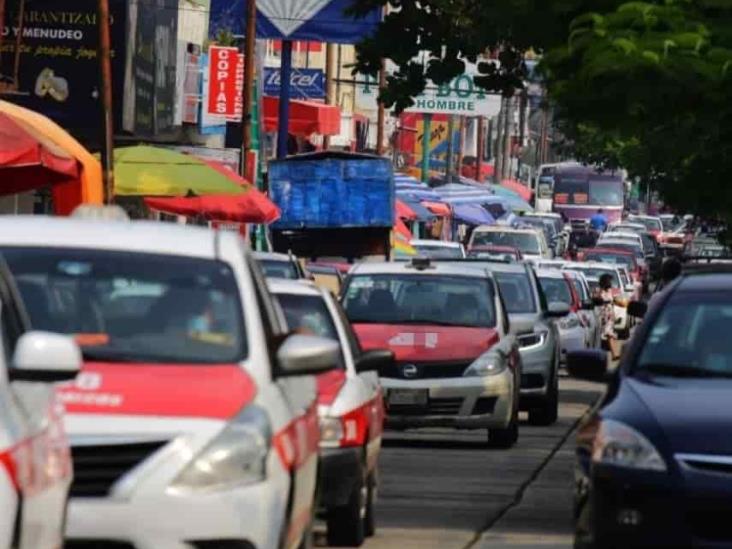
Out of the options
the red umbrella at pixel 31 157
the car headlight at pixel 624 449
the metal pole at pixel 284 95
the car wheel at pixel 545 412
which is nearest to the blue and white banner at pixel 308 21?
the metal pole at pixel 284 95

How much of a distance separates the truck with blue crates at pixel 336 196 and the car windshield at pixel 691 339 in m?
33.8

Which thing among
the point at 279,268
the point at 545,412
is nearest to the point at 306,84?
the point at 279,268

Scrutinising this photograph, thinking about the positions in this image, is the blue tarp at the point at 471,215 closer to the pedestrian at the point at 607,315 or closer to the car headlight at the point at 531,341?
the pedestrian at the point at 607,315

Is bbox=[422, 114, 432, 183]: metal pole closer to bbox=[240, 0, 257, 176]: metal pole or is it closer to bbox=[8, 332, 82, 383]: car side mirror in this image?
bbox=[240, 0, 257, 176]: metal pole

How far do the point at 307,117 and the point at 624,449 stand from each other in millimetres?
48786

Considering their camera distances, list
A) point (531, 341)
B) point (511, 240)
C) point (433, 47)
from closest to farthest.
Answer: point (433, 47)
point (531, 341)
point (511, 240)

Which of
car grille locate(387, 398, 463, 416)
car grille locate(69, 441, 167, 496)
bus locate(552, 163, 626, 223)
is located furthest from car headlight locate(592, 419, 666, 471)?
bus locate(552, 163, 626, 223)

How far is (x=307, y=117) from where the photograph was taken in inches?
2359

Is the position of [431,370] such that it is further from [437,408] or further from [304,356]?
[304,356]

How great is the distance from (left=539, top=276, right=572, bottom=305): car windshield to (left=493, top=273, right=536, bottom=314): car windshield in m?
9.90

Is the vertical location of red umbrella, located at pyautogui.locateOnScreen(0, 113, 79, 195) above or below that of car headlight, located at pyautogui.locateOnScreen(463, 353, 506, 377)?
above

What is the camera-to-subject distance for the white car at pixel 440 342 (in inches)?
890

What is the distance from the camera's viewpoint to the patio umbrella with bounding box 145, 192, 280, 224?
35.3 metres

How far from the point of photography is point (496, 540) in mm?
15289
